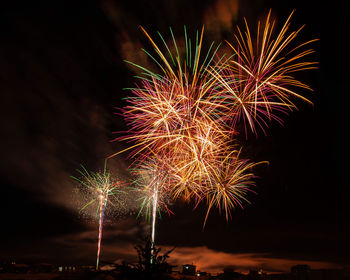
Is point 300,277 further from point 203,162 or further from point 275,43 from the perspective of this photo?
point 275,43

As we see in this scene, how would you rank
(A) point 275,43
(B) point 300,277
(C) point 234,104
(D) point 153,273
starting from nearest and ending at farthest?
1. (D) point 153,273
2. (A) point 275,43
3. (C) point 234,104
4. (B) point 300,277

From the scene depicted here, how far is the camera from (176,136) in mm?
18656

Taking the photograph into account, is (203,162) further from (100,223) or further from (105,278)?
(100,223)

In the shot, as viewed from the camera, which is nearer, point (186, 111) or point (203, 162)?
point (186, 111)

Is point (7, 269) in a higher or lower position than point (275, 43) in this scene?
lower

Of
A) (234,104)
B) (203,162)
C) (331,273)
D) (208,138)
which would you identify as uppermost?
(234,104)

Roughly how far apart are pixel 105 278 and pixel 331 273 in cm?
3125

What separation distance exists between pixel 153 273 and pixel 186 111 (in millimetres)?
9309

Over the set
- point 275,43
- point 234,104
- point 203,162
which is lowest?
point 203,162

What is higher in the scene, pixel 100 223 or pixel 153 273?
pixel 100 223

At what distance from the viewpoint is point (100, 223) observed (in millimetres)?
26703

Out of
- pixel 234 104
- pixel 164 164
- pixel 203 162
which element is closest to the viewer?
pixel 234 104

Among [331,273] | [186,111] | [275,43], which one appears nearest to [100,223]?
[186,111]

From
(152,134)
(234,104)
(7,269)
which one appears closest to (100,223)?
(7,269)
